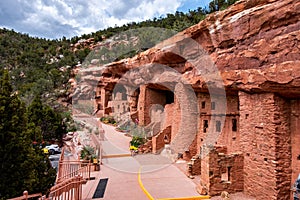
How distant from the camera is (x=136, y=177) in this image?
13.3 meters

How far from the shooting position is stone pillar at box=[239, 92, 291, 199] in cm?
988

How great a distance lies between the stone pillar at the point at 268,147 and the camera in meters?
9.88

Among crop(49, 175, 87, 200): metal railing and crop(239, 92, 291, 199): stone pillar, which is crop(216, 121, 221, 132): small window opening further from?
crop(49, 175, 87, 200): metal railing

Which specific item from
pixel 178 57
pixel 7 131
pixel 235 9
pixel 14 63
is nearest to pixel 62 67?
pixel 14 63

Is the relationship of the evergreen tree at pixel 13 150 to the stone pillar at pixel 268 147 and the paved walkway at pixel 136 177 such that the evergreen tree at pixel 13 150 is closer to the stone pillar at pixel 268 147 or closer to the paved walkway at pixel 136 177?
the paved walkway at pixel 136 177

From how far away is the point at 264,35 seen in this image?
991 centimetres

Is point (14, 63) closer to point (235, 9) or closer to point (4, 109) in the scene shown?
point (4, 109)

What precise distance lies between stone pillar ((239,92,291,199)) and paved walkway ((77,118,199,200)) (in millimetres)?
2506

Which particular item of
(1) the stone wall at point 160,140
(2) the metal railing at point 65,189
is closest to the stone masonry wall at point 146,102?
(1) the stone wall at point 160,140

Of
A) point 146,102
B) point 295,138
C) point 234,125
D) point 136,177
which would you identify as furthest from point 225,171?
point 146,102

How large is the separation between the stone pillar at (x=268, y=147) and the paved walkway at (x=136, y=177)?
2.51 m

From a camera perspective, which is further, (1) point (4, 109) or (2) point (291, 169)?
(1) point (4, 109)

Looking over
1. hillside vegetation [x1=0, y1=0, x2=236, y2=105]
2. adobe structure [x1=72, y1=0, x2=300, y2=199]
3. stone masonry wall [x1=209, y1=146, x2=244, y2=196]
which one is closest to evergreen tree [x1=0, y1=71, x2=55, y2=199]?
adobe structure [x1=72, y1=0, x2=300, y2=199]

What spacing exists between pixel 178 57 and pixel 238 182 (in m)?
9.56
